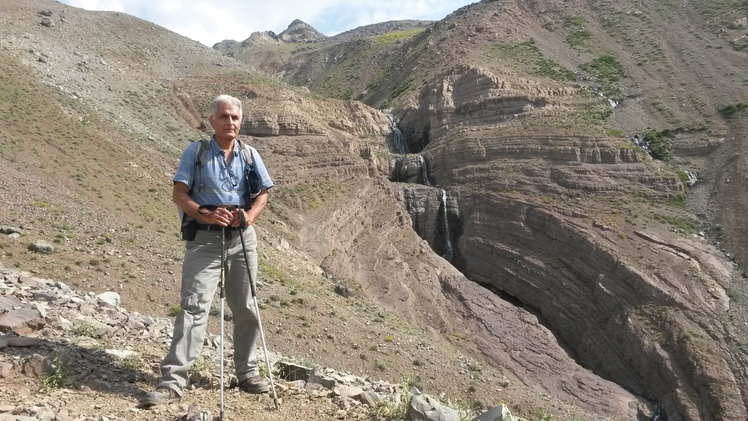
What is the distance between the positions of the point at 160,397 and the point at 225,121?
8.36 ft

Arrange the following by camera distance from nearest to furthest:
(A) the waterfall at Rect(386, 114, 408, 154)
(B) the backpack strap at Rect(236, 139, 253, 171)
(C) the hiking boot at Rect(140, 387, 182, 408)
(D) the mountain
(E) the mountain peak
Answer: (C) the hiking boot at Rect(140, 387, 182, 408) < (B) the backpack strap at Rect(236, 139, 253, 171) < (D) the mountain < (A) the waterfall at Rect(386, 114, 408, 154) < (E) the mountain peak

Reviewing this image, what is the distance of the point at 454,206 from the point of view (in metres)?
34.6

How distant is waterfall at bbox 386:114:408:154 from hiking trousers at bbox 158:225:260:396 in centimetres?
3667

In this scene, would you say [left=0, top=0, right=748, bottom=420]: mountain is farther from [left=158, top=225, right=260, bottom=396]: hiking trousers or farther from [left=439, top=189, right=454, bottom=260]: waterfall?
[left=158, top=225, right=260, bottom=396]: hiking trousers

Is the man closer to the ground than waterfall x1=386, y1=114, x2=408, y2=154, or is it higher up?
closer to the ground

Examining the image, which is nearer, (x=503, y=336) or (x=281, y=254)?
(x=281, y=254)

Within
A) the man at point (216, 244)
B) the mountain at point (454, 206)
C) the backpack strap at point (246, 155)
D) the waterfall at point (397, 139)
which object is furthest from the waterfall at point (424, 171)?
the man at point (216, 244)

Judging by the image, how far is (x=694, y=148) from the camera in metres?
36.2

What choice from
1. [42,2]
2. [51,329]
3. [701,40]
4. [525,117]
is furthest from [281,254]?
[701,40]

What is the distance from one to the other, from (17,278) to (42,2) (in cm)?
5080

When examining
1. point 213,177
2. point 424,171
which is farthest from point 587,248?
point 213,177

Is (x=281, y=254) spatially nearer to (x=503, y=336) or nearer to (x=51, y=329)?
(x=503, y=336)

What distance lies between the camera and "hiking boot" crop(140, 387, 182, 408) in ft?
14.3

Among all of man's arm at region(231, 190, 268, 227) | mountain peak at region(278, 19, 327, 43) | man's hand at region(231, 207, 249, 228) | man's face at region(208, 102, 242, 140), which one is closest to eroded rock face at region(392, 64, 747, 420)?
man's arm at region(231, 190, 268, 227)
